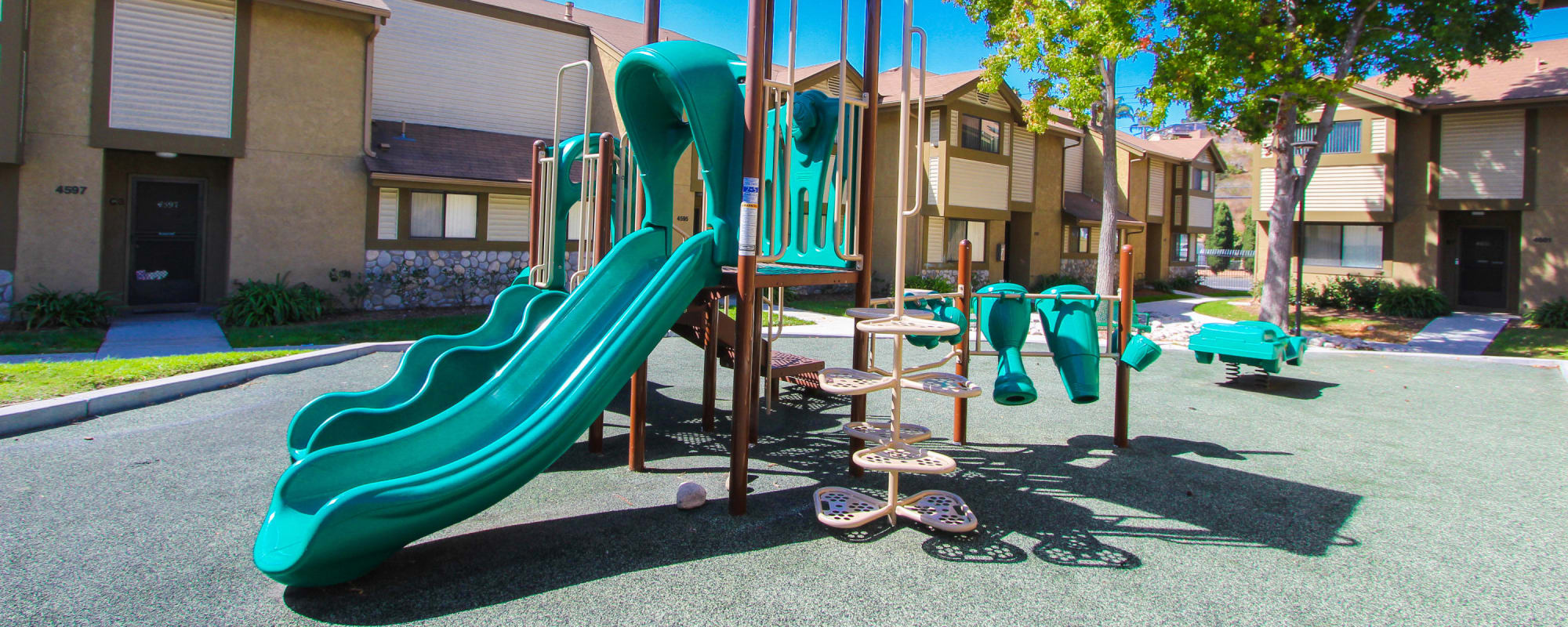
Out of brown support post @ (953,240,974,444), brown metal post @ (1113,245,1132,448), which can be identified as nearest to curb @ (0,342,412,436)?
brown support post @ (953,240,974,444)

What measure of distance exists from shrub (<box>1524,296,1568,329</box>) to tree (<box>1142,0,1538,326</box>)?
6043 millimetres

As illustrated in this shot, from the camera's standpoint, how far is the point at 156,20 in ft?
45.9

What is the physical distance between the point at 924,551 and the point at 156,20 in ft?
53.9

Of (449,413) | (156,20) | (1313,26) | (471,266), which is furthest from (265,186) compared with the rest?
Result: (1313,26)

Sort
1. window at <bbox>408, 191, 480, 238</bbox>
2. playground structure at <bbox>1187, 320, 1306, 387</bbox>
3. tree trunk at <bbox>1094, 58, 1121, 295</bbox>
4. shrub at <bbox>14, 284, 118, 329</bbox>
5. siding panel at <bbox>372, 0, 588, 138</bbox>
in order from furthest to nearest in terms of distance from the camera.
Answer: tree trunk at <bbox>1094, 58, 1121, 295</bbox>
siding panel at <bbox>372, 0, 588, 138</bbox>
window at <bbox>408, 191, 480, 238</bbox>
shrub at <bbox>14, 284, 118, 329</bbox>
playground structure at <bbox>1187, 320, 1306, 387</bbox>

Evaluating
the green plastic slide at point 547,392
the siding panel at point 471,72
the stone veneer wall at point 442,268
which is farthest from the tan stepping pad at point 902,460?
the siding panel at point 471,72

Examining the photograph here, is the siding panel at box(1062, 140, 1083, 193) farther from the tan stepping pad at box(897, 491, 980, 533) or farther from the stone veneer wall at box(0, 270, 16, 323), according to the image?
the stone veneer wall at box(0, 270, 16, 323)

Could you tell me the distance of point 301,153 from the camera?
50.5 feet

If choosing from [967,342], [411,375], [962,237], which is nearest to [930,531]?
[967,342]

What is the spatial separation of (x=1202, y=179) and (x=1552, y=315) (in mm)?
20092

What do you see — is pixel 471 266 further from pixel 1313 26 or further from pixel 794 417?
pixel 1313 26

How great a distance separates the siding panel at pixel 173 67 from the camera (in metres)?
13.7

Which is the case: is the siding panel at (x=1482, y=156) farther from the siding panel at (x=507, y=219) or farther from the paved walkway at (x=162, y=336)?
the paved walkway at (x=162, y=336)

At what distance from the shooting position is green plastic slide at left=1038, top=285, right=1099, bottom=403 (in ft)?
21.1
